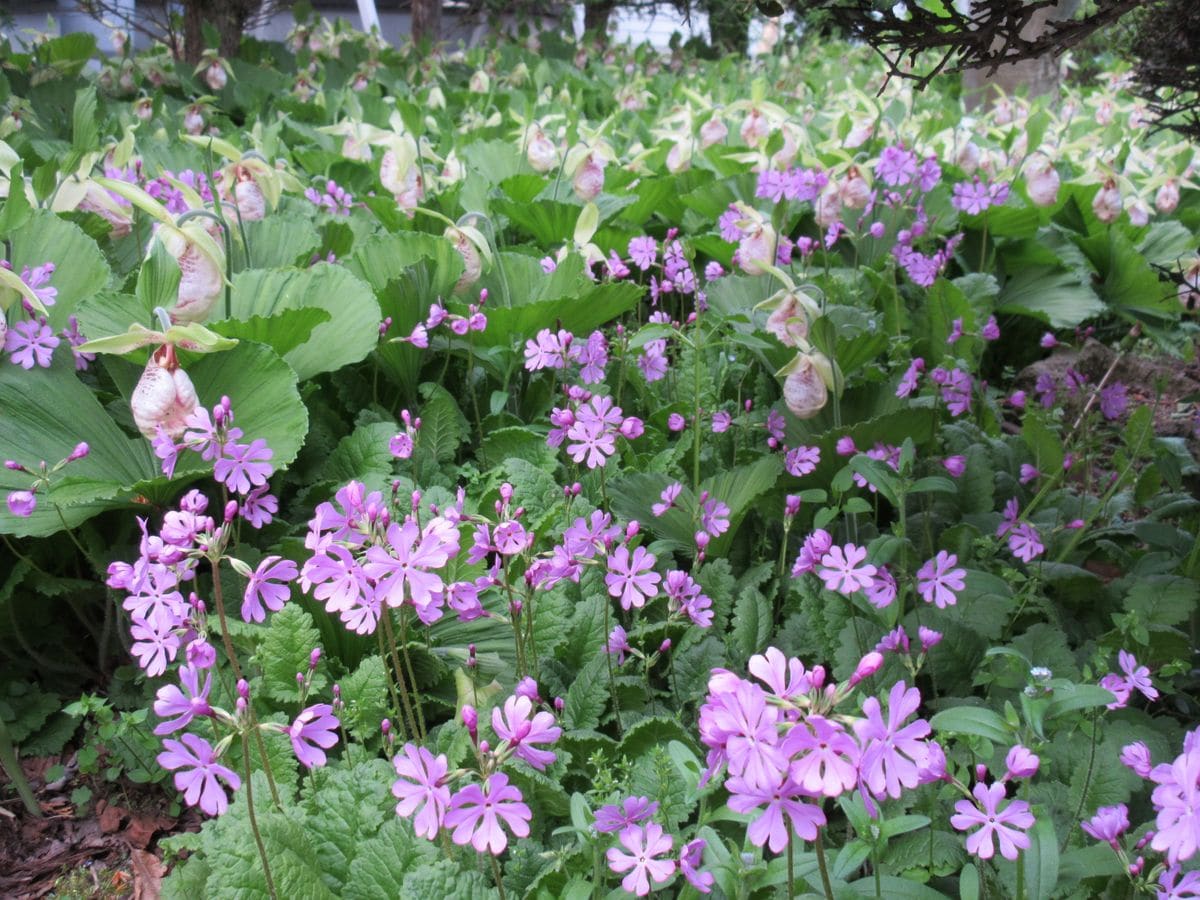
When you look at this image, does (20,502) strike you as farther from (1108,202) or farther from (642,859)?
(1108,202)

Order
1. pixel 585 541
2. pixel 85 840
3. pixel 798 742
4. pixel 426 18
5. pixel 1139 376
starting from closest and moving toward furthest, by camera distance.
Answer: pixel 798 742 → pixel 585 541 → pixel 85 840 → pixel 1139 376 → pixel 426 18

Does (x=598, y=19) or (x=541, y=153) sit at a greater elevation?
(x=541, y=153)

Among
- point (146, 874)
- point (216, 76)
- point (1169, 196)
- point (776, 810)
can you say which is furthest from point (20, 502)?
point (216, 76)

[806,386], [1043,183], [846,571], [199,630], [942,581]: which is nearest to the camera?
[199,630]

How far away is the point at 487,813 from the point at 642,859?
0.15m

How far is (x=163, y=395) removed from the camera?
140 cm

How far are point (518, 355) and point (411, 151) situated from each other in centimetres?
83

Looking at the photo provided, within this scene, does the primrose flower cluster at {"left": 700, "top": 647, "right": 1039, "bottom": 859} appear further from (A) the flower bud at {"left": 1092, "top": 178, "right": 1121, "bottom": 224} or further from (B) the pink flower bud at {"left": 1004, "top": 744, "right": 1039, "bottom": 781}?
(A) the flower bud at {"left": 1092, "top": 178, "right": 1121, "bottom": 224}

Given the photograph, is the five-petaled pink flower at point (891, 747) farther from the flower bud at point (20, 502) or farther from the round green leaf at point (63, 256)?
the round green leaf at point (63, 256)

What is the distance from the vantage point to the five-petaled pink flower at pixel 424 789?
82cm

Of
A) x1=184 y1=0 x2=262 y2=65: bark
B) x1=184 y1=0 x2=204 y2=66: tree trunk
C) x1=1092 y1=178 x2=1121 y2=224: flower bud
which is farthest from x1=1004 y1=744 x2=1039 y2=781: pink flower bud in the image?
x1=184 y1=0 x2=204 y2=66: tree trunk

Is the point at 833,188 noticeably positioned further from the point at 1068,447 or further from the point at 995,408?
the point at 1068,447

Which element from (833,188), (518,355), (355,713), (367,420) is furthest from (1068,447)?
(355,713)

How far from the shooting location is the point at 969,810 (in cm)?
85
